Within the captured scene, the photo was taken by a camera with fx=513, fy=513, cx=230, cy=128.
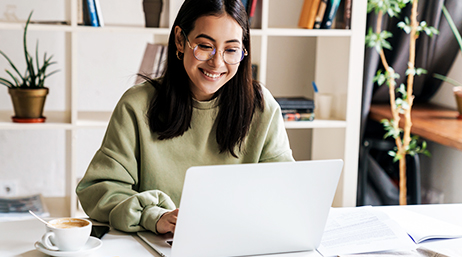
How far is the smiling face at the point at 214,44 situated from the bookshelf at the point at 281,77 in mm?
802

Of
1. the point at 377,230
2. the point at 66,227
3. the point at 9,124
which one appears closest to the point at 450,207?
the point at 377,230

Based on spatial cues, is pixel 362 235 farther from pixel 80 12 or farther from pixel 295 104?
pixel 80 12

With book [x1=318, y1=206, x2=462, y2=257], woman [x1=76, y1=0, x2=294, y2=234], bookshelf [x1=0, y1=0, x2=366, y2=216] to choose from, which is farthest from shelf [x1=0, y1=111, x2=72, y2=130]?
book [x1=318, y1=206, x2=462, y2=257]

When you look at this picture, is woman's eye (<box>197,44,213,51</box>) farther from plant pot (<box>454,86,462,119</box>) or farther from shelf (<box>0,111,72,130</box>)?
plant pot (<box>454,86,462,119</box>)

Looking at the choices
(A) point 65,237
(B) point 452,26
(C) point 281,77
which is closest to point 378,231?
(A) point 65,237

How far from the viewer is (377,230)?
1.19 meters

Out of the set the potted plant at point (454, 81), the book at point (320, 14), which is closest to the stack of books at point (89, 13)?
the book at point (320, 14)

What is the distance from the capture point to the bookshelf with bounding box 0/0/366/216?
2109mm

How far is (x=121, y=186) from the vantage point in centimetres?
127

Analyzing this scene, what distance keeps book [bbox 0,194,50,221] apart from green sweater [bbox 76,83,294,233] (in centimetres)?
96

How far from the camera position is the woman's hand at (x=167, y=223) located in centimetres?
110

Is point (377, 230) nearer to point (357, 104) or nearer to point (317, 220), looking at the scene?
point (317, 220)

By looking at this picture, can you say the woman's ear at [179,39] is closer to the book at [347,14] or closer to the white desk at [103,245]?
the white desk at [103,245]

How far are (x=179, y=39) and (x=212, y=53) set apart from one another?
0.13 metres
